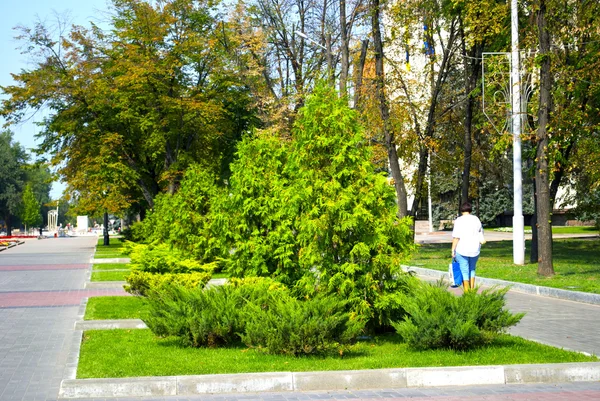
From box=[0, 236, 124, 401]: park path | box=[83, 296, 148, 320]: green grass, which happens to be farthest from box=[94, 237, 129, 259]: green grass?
box=[83, 296, 148, 320]: green grass

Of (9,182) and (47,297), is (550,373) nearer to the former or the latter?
(47,297)

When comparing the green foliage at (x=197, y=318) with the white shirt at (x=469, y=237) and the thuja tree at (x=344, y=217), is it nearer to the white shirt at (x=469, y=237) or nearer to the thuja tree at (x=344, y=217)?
the thuja tree at (x=344, y=217)

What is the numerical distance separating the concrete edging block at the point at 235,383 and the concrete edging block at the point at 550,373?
234 cm

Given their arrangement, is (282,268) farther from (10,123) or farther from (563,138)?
(10,123)

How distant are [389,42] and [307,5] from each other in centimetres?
467

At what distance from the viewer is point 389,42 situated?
32.2 meters

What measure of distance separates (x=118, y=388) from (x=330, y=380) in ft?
6.92

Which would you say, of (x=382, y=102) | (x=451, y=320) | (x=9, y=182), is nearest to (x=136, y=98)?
(x=382, y=102)

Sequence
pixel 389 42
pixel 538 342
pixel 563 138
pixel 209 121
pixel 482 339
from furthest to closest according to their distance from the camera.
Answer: pixel 209 121, pixel 389 42, pixel 563 138, pixel 538 342, pixel 482 339

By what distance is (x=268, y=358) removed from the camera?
9.45 metres

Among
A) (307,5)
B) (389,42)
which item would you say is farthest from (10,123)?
(389,42)

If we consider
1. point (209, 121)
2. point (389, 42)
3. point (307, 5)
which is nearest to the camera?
point (389, 42)

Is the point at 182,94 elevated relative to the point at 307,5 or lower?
lower

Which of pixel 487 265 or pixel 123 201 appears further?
pixel 123 201
